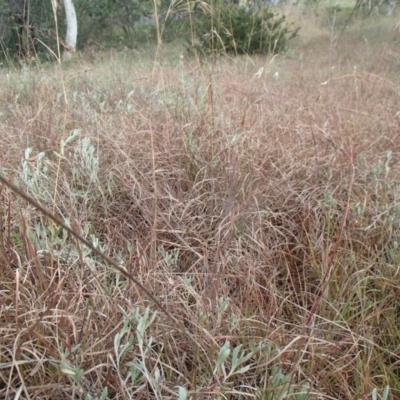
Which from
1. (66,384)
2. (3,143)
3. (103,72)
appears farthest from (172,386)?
(103,72)

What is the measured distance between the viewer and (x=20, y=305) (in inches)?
37.9

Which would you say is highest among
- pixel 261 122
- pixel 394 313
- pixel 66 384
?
pixel 261 122

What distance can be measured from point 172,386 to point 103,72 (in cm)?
352

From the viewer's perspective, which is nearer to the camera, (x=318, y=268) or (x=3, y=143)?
(x=318, y=268)

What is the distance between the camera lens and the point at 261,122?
201 cm

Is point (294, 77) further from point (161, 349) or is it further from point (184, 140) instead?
point (161, 349)

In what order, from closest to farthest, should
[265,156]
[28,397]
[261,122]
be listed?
[28,397]
[265,156]
[261,122]

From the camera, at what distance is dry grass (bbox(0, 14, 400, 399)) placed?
86cm

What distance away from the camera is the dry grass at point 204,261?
0.86 metres

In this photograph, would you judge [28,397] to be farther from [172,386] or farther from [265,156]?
[265,156]

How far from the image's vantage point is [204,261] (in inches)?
46.1

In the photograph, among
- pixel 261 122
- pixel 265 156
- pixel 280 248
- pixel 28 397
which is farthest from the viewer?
pixel 261 122

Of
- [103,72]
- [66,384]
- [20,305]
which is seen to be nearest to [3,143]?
[20,305]

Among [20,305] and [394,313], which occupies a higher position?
[20,305]
